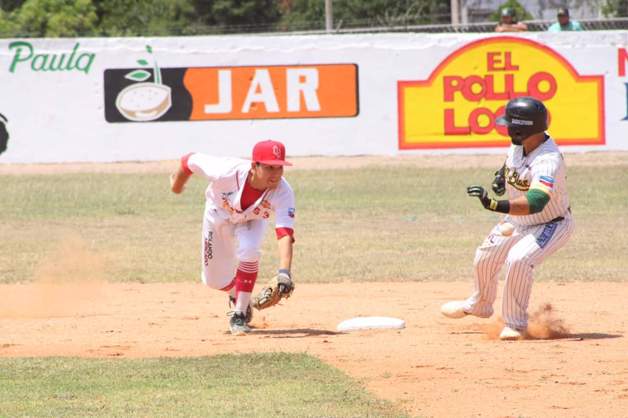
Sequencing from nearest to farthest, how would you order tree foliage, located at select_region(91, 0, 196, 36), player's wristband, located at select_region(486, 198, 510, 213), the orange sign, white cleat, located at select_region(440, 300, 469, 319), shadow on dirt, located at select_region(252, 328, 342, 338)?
1. player's wristband, located at select_region(486, 198, 510, 213)
2. shadow on dirt, located at select_region(252, 328, 342, 338)
3. white cleat, located at select_region(440, 300, 469, 319)
4. the orange sign
5. tree foliage, located at select_region(91, 0, 196, 36)

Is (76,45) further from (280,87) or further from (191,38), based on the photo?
(280,87)

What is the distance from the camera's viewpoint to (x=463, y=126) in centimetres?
2348

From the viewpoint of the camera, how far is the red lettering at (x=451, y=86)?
23.3 metres

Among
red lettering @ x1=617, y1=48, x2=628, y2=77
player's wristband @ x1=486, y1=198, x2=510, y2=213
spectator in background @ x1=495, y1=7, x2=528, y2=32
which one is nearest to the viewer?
player's wristband @ x1=486, y1=198, x2=510, y2=213

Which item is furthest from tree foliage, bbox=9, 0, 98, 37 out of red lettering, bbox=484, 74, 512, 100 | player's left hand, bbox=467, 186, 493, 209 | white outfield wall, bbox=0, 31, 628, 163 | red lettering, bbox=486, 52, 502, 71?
player's left hand, bbox=467, 186, 493, 209

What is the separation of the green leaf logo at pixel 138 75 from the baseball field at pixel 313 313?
236cm

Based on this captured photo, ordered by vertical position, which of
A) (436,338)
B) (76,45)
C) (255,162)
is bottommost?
(436,338)

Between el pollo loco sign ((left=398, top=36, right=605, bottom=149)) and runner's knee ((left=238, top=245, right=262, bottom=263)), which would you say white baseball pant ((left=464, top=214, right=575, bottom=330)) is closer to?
runner's knee ((left=238, top=245, right=262, bottom=263))

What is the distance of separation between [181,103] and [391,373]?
16.0 meters

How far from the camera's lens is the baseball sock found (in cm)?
918

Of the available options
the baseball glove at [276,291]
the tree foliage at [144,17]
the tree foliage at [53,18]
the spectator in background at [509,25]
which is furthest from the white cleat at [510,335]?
the tree foliage at [144,17]

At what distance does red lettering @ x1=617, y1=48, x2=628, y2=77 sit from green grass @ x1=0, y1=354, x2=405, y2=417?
16829 mm

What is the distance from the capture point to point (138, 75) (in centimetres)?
2314

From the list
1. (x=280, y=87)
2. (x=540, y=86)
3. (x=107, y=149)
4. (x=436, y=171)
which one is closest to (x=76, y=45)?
(x=107, y=149)
